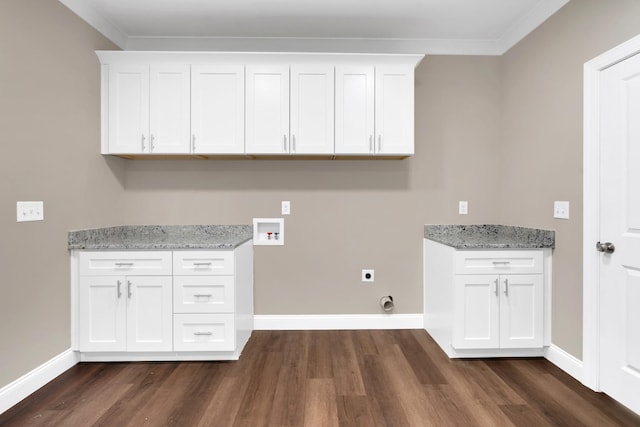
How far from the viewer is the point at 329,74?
2703 mm

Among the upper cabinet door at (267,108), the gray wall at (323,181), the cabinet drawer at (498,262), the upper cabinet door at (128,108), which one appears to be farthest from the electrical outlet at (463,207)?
the upper cabinet door at (128,108)

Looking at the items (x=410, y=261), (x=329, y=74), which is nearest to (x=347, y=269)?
(x=410, y=261)

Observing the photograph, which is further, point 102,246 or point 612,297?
point 102,246

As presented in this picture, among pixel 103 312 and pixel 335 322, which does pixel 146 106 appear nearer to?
pixel 103 312

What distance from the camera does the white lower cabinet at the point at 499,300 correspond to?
243 centimetres

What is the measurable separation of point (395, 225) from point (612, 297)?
1.57 meters

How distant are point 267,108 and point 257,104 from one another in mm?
85

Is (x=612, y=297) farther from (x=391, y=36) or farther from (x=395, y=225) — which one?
(x=391, y=36)

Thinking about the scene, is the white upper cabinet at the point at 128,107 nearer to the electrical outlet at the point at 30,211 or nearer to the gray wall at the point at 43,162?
the gray wall at the point at 43,162

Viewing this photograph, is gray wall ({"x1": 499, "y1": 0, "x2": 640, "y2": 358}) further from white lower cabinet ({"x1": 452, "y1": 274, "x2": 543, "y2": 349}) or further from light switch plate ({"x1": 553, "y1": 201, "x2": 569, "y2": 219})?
white lower cabinet ({"x1": 452, "y1": 274, "x2": 543, "y2": 349})

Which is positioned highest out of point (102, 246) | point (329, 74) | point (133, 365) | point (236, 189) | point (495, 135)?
point (329, 74)

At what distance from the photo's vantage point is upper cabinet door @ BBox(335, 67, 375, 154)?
271 centimetres

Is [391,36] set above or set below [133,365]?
above

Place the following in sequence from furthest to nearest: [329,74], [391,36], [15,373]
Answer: [391,36] → [329,74] → [15,373]
